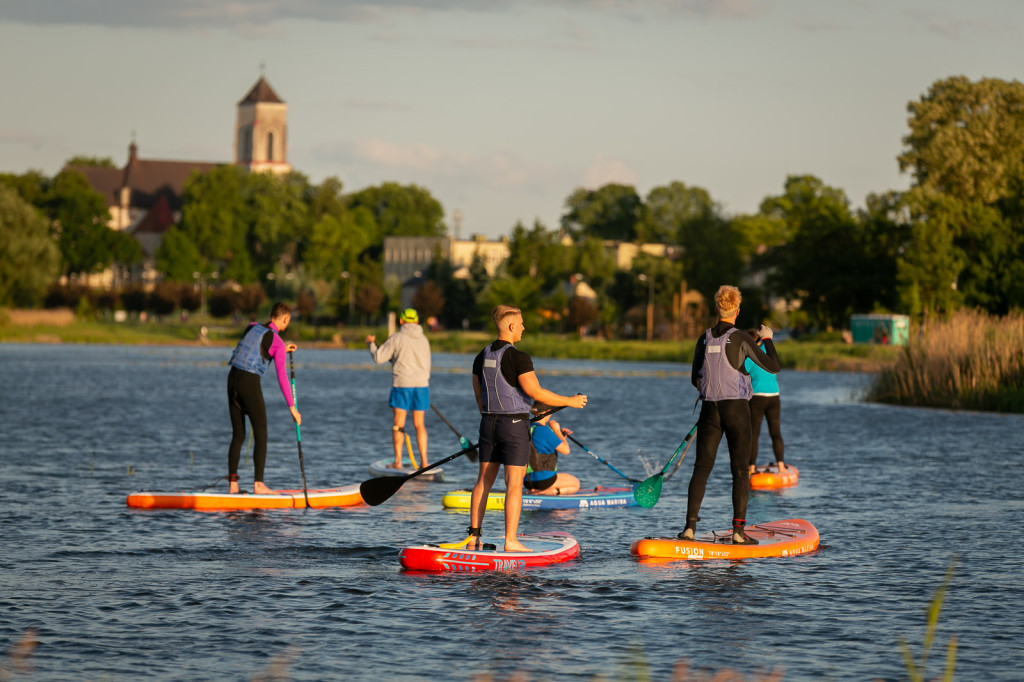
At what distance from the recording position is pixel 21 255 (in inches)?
4043

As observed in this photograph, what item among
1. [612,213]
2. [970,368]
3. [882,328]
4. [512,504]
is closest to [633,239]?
[612,213]

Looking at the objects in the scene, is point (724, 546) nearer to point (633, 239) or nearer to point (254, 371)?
point (254, 371)

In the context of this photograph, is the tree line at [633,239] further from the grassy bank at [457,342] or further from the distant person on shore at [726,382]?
the distant person on shore at [726,382]

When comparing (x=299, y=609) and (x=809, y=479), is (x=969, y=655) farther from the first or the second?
(x=809, y=479)

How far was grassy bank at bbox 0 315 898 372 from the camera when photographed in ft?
238

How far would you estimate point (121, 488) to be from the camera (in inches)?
714

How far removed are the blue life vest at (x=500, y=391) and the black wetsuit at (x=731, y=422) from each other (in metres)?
1.64

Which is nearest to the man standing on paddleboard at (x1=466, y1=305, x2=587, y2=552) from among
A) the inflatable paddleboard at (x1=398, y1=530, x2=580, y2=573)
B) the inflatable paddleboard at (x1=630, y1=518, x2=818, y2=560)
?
the inflatable paddleboard at (x1=398, y1=530, x2=580, y2=573)

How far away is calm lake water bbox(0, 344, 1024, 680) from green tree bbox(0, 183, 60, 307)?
84490mm

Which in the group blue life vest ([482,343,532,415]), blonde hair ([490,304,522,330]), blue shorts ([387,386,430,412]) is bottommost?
blue shorts ([387,386,430,412])

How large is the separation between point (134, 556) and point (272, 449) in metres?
12.0

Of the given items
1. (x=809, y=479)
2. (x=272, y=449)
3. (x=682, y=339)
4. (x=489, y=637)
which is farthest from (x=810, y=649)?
(x=682, y=339)

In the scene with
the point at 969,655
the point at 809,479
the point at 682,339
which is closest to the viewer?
the point at 969,655

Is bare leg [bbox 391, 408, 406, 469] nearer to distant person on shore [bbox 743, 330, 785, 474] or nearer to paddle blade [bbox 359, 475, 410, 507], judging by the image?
paddle blade [bbox 359, 475, 410, 507]
